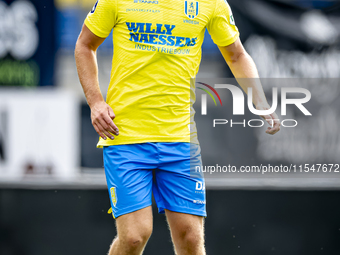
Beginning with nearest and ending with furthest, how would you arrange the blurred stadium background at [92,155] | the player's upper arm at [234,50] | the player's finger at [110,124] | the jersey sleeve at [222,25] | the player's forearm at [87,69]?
1. the player's finger at [110,124]
2. the player's forearm at [87,69]
3. the jersey sleeve at [222,25]
4. the player's upper arm at [234,50]
5. the blurred stadium background at [92,155]

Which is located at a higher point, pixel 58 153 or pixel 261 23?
pixel 261 23

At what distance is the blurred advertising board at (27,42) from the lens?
13.6 feet

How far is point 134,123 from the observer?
99.9 inches

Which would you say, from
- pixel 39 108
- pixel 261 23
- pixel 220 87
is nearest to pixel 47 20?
pixel 39 108

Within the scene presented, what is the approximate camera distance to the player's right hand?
7.91ft

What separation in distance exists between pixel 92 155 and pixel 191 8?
2.03 m

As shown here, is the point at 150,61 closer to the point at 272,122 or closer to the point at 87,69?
the point at 87,69

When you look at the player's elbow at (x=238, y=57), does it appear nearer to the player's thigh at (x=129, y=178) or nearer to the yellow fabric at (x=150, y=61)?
the yellow fabric at (x=150, y=61)

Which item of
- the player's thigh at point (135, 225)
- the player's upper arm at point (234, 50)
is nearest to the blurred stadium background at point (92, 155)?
the player's upper arm at point (234, 50)

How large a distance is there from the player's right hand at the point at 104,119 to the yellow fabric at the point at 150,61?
104 millimetres

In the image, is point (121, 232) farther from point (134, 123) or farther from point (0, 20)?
point (0, 20)

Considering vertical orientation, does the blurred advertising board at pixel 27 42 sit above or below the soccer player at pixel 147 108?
above

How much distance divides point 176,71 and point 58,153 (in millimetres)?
2050

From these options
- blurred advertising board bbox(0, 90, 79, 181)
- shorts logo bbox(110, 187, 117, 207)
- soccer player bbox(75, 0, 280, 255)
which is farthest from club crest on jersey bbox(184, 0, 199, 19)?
blurred advertising board bbox(0, 90, 79, 181)
